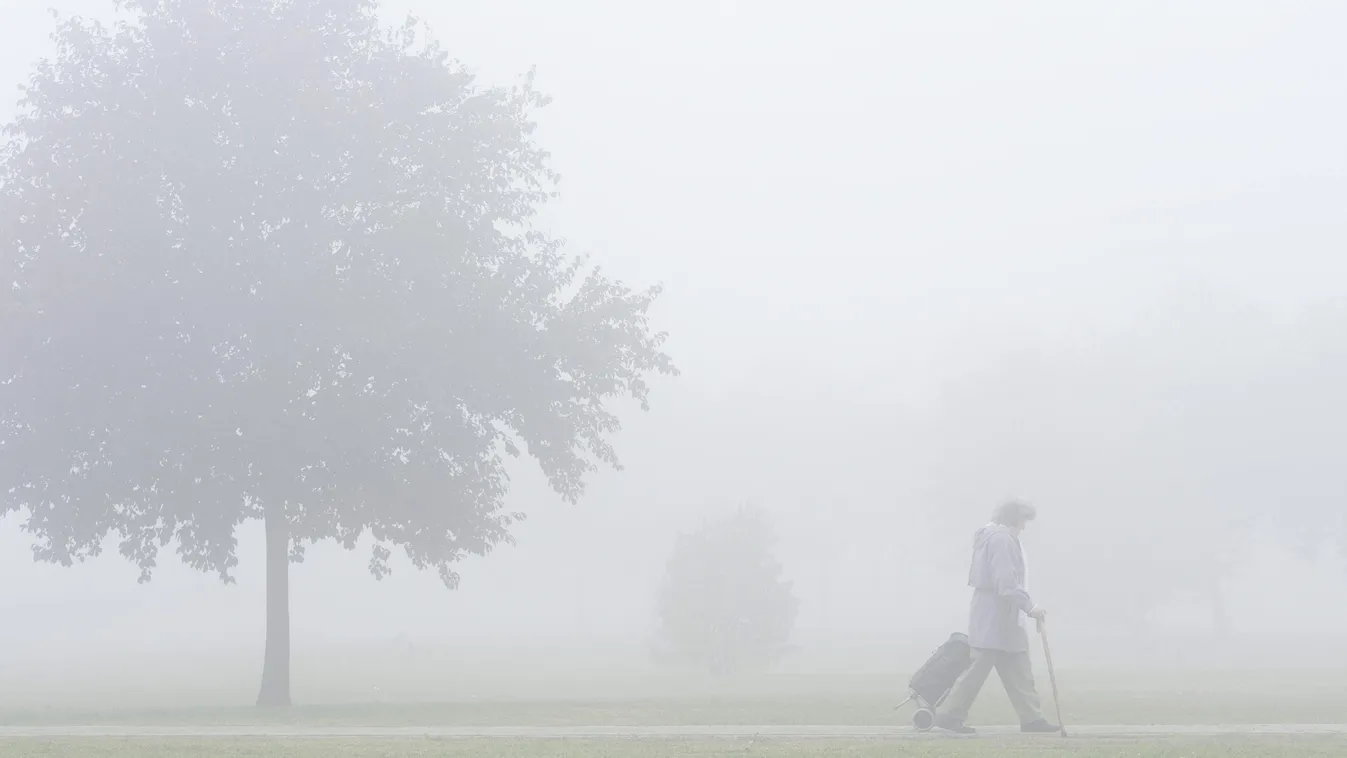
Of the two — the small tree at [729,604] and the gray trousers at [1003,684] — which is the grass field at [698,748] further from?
the small tree at [729,604]

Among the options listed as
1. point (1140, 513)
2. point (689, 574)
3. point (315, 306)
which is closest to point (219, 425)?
point (315, 306)

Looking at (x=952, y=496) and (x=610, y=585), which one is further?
(x=610, y=585)

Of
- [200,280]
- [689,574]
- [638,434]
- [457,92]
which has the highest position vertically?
[638,434]

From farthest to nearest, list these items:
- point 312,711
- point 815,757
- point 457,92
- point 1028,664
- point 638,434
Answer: point 638,434
point 457,92
point 312,711
point 1028,664
point 815,757

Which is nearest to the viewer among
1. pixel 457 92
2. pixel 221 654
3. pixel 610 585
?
pixel 457 92

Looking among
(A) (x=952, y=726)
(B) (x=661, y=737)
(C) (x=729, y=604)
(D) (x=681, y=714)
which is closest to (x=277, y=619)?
(D) (x=681, y=714)

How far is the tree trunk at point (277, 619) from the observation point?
23.0m

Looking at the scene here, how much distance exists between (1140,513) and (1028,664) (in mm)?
46010

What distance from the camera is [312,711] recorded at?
1958 cm

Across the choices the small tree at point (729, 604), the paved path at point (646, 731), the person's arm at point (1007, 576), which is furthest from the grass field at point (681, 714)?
the small tree at point (729, 604)

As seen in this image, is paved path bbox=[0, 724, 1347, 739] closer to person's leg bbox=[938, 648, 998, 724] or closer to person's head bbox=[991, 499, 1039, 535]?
person's leg bbox=[938, 648, 998, 724]

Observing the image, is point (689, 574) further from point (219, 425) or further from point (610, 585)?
point (610, 585)

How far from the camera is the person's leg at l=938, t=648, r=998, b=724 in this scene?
13.9m

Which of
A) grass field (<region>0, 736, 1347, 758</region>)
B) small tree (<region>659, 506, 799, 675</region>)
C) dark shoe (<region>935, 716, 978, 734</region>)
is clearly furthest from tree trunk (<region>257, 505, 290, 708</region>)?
small tree (<region>659, 506, 799, 675</region>)
